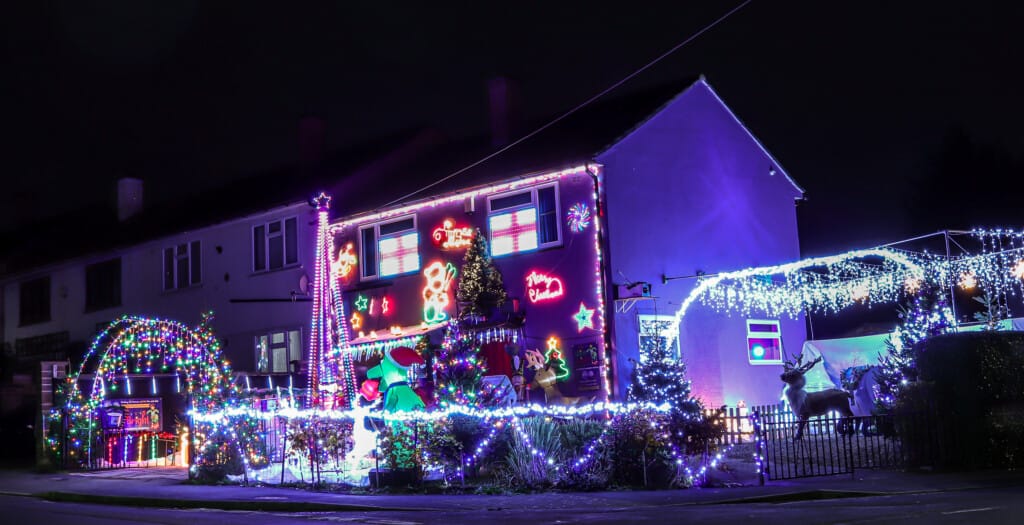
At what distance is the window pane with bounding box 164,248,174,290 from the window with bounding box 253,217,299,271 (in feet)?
15.4

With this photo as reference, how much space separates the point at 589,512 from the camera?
42.5ft

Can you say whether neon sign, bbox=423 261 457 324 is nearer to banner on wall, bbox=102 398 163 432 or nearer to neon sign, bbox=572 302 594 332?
neon sign, bbox=572 302 594 332

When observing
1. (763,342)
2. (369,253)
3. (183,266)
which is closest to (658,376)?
(763,342)

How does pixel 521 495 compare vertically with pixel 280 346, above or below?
below

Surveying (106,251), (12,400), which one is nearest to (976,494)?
(12,400)

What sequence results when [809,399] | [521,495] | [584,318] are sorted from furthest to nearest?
1. [584,318]
2. [809,399]
3. [521,495]

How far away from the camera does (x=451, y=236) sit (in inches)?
965

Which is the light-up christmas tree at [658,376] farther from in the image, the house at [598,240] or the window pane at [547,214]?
the window pane at [547,214]

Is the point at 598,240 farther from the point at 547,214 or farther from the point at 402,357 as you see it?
the point at 402,357

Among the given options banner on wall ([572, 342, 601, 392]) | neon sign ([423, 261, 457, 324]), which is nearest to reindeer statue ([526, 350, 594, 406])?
banner on wall ([572, 342, 601, 392])

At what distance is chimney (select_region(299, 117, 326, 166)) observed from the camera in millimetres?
31609

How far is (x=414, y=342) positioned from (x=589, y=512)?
11538 millimetres

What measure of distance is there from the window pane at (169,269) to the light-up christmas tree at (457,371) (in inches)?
711

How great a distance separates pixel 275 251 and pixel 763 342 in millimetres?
14293
